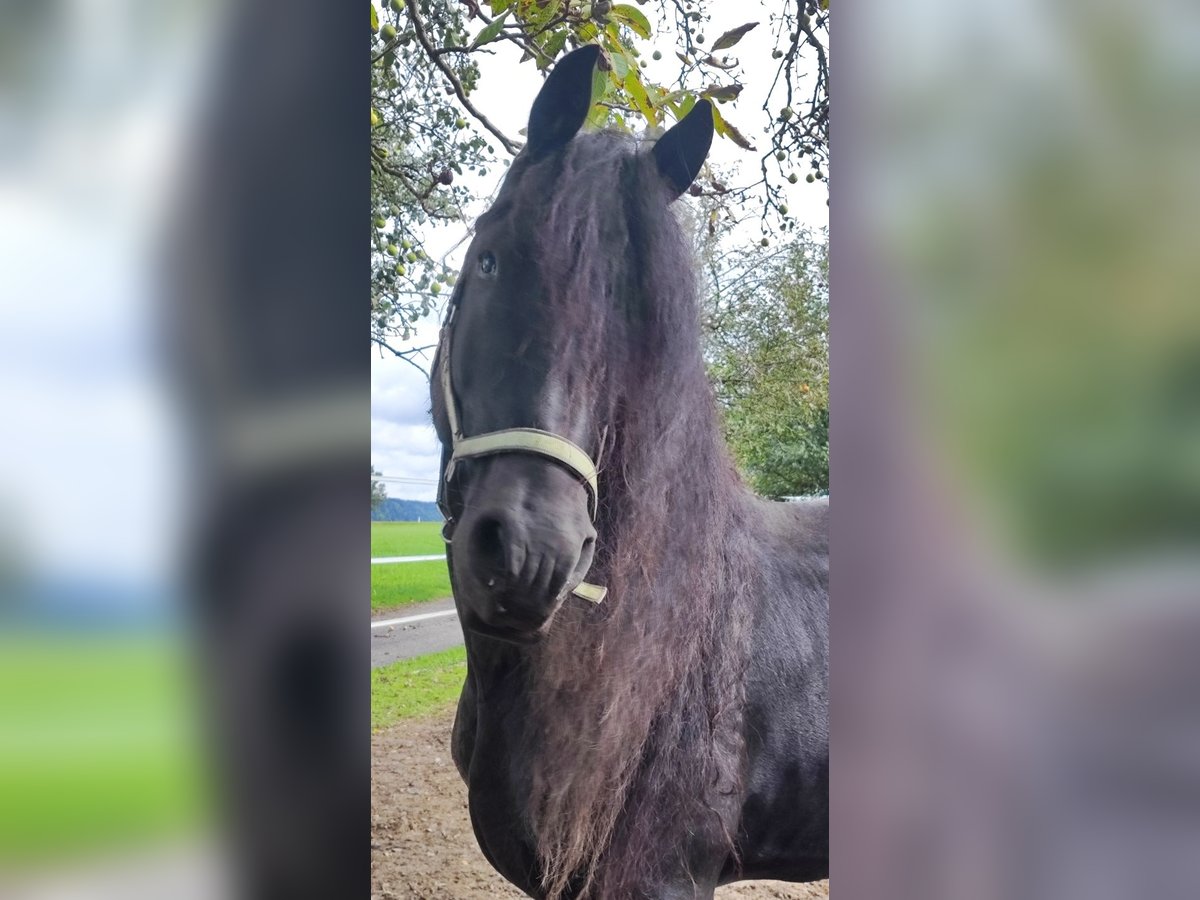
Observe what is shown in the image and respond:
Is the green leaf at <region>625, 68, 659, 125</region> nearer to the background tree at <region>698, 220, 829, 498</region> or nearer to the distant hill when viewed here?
the background tree at <region>698, 220, 829, 498</region>

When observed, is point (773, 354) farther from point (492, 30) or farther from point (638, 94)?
point (492, 30)

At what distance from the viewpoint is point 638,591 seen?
4.03ft

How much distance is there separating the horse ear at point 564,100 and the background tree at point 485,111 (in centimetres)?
4

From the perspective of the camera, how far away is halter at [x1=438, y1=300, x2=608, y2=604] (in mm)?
1167

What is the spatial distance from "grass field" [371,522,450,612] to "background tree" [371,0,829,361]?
27 cm

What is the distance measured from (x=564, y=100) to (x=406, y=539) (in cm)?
68

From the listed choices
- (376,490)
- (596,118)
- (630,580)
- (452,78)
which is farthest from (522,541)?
(452,78)
